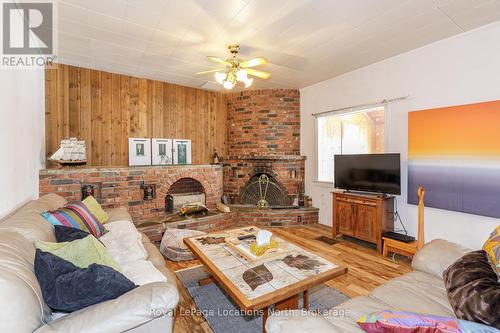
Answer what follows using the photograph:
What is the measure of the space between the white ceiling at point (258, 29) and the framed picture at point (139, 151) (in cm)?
120

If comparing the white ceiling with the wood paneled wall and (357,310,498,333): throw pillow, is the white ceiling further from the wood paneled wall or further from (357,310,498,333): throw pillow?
(357,310,498,333): throw pillow

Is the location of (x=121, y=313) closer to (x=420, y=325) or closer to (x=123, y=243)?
(x=123, y=243)

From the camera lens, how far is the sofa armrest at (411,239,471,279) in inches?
67.6

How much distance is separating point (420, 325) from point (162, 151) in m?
4.23

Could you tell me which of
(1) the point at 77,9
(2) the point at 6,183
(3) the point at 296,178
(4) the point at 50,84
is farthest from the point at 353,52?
(4) the point at 50,84

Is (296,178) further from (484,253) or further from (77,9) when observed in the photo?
(77,9)

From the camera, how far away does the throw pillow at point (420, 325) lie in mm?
862

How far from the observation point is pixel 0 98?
1859 mm

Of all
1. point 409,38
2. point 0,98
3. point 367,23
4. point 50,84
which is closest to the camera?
point 0,98

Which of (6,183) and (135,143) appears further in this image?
(135,143)

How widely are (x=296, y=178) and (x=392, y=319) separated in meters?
4.09

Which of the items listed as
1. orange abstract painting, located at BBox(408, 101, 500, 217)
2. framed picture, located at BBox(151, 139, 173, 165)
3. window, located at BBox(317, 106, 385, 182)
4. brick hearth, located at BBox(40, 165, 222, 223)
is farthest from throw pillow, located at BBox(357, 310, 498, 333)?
framed picture, located at BBox(151, 139, 173, 165)

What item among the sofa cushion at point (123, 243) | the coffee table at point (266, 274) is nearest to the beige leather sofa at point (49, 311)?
the coffee table at point (266, 274)

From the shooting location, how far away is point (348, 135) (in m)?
4.34
